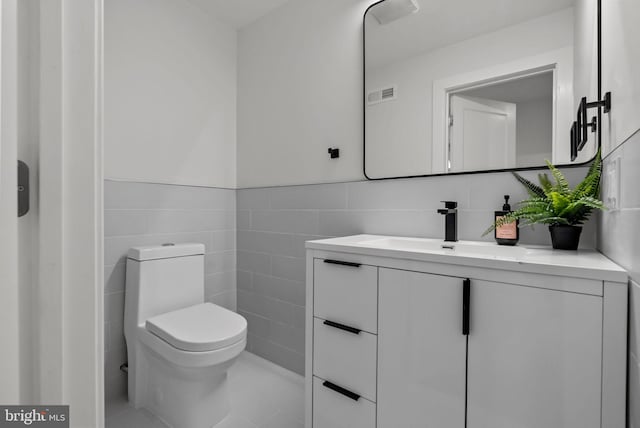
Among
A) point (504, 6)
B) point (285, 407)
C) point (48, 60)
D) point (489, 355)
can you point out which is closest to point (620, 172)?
point (489, 355)

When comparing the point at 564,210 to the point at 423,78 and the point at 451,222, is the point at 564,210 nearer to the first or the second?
the point at 451,222

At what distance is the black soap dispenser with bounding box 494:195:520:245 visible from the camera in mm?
1289

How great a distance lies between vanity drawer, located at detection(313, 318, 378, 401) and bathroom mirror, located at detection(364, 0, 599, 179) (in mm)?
846

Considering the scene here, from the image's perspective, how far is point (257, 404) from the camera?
1757 mm

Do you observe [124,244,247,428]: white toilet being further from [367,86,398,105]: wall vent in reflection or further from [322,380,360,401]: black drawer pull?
[367,86,398,105]: wall vent in reflection

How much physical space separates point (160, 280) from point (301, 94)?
140cm

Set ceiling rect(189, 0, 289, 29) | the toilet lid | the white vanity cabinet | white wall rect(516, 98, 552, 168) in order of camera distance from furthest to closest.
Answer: ceiling rect(189, 0, 289, 29)
the toilet lid
white wall rect(516, 98, 552, 168)
the white vanity cabinet

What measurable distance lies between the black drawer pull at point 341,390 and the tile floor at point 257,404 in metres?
0.48

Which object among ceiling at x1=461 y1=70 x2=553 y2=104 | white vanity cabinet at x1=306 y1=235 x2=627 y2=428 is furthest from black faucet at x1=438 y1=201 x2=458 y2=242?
ceiling at x1=461 y1=70 x2=553 y2=104

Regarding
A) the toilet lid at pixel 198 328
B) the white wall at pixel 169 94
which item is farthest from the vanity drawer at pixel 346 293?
the white wall at pixel 169 94

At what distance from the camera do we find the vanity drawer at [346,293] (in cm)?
118

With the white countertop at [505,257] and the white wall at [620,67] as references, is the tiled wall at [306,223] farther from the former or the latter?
the white wall at [620,67]

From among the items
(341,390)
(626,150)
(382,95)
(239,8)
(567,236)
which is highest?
(239,8)

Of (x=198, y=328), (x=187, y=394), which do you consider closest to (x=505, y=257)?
(x=198, y=328)
